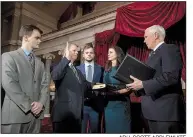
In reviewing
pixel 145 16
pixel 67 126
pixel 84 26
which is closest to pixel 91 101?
pixel 67 126

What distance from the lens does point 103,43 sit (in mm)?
4371

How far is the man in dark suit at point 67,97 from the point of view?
1956mm

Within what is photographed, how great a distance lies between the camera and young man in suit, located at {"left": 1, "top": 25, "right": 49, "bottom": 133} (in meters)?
1.76

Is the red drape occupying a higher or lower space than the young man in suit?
higher

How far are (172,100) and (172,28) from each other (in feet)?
6.28

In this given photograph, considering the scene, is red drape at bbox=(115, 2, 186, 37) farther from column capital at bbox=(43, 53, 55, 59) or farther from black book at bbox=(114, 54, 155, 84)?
column capital at bbox=(43, 53, 55, 59)

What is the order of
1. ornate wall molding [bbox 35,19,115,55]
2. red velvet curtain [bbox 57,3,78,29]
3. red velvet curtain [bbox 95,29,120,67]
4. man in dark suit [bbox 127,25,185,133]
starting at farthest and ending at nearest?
red velvet curtain [bbox 57,3,78,29], ornate wall molding [bbox 35,19,115,55], red velvet curtain [bbox 95,29,120,67], man in dark suit [bbox 127,25,185,133]

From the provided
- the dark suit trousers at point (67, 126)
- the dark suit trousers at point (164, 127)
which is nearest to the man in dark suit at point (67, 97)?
the dark suit trousers at point (67, 126)

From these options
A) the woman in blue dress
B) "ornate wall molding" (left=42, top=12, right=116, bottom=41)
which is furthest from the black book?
"ornate wall molding" (left=42, top=12, right=116, bottom=41)

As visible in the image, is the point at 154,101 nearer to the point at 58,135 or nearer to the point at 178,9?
the point at 58,135

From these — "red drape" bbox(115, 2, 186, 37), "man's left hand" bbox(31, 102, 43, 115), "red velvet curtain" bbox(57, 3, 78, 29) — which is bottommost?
"man's left hand" bbox(31, 102, 43, 115)

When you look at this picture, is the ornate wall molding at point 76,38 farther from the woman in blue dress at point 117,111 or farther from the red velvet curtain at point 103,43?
the woman in blue dress at point 117,111

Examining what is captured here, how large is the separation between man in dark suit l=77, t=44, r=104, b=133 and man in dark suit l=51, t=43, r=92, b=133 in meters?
0.21
